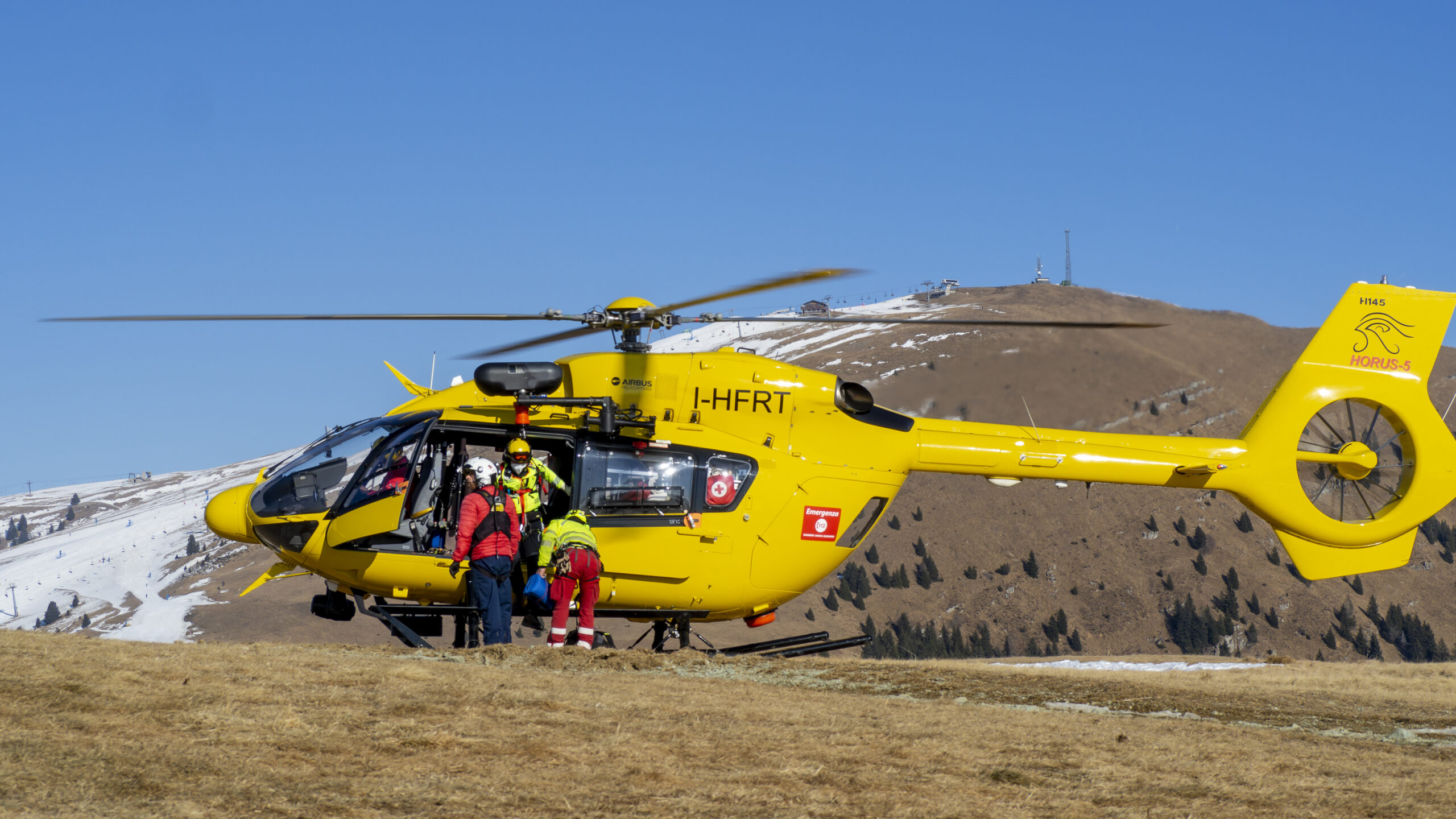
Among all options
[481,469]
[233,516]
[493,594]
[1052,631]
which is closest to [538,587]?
[493,594]

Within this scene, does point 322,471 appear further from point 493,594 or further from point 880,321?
point 880,321

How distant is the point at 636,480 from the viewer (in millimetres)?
13117

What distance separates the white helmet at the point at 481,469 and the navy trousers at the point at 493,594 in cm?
82

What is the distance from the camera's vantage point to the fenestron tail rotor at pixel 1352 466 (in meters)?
15.5

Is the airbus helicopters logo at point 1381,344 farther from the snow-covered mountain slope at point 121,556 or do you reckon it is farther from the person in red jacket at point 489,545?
the snow-covered mountain slope at point 121,556

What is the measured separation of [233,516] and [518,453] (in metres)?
3.75

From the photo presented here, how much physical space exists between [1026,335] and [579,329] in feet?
37.1

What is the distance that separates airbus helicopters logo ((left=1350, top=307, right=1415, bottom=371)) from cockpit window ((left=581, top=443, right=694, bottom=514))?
31.7 feet

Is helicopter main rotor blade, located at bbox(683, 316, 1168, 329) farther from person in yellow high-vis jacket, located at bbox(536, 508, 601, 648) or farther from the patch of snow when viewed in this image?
the patch of snow

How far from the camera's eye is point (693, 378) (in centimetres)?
1370

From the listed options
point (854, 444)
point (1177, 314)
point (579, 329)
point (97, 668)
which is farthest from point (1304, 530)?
point (1177, 314)

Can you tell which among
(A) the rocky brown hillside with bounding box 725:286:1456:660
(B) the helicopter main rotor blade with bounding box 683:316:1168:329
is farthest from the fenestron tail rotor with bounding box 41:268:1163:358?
(A) the rocky brown hillside with bounding box 725:286:1456:660

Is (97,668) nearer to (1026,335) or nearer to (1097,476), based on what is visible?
(1097,476)

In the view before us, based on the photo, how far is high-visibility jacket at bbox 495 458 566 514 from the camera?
1216cm
